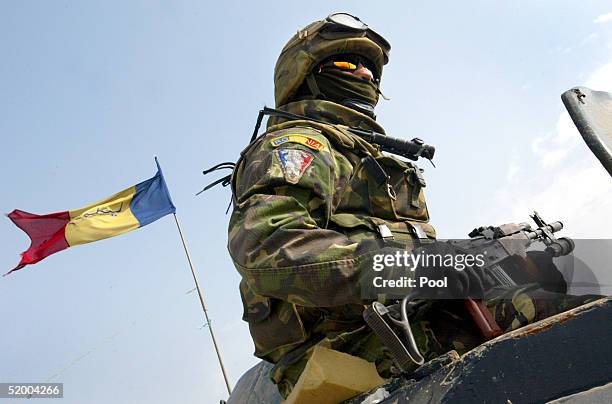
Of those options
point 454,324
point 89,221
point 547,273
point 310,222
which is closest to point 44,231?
point 89,221

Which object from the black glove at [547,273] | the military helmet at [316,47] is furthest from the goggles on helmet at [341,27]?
the black glove at [547,273]

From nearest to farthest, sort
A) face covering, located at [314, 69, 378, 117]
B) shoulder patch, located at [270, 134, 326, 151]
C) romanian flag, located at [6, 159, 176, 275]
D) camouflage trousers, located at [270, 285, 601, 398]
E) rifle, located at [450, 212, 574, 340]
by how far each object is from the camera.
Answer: rifle, located at [450, 212, 574, 340] → camouflage trousers, located at [270, 285, 601, 398] → shoulder patch, located at [270, 134, 326, 151] → face covering, located at [314, 69, 378, 117] → romanian flag, located at [6, 159, 176, 275]

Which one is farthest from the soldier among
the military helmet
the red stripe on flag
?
the red stripe on flag

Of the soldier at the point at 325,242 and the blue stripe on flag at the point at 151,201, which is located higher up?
the blue stripe on flag at the point at 151,201

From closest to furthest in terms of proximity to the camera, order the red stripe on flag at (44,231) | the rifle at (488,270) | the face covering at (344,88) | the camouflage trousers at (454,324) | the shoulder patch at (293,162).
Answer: the rifle at (488,270) → the camouflage trousers at (454,324) → the shoulder patch at (293,162) → the face covering at (344,88) → the red stripe on flag at (44,231)

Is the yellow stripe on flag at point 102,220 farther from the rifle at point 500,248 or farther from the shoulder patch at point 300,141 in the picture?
the rifle at point 500,248

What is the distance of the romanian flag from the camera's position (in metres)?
9.65

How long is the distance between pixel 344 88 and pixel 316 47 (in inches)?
11.9

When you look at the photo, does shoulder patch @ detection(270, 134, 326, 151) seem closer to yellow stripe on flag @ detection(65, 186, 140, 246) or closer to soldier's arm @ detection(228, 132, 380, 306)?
soldier's arm @ detection(228, 132, 380, 306)

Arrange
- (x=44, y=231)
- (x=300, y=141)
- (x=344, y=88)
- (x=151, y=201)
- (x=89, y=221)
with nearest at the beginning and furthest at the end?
(x=300, y=141)
(x=344, y=88)
(x=44, y=231)
(x=89, y=221)
(x=151, y=201)

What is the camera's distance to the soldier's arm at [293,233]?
1.99 metres

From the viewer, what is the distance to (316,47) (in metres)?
3.41

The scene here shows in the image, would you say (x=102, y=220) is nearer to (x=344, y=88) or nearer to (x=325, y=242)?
(x=344, y=88)

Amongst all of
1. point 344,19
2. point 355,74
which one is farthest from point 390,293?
point 344,19
